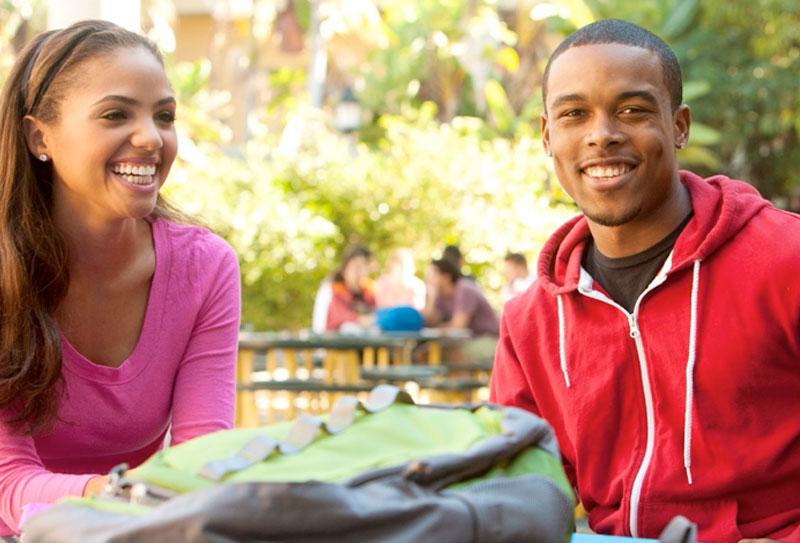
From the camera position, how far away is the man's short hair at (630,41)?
8.84 feet

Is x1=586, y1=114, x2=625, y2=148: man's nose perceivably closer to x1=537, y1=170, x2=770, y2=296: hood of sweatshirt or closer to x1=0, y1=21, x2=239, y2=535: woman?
x1=537, y1=170, x2=770, y2=296: hood of sweatshirt

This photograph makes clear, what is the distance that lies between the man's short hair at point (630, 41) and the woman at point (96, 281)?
0.81 m

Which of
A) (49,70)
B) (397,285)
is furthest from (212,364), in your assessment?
(397,285)

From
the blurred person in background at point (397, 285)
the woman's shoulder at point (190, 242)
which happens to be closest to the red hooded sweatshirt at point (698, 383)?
the woman's shoulder at point (190, 242)

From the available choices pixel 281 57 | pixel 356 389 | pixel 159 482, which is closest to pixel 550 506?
pixel 159 482

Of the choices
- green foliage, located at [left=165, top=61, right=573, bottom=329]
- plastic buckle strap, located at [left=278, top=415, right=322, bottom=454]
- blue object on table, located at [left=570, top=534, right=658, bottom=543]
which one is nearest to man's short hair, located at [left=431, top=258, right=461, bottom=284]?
green foliage, located at [left=165, top=61, right=573, bottom=329]

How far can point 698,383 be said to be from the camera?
2551 mm

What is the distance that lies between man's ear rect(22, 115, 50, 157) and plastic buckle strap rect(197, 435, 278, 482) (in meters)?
1.35

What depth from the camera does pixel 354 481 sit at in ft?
5.13

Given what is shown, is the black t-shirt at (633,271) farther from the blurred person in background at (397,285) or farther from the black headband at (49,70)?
the blurred person in background at (397,285)

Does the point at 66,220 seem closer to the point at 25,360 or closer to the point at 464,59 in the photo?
the point at 25,360

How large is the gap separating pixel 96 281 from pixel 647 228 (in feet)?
3.70

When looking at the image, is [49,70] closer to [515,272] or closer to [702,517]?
[702,517]

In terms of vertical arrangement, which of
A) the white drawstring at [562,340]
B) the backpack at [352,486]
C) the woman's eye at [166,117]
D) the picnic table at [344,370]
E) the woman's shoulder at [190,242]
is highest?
the woman's eye at [166,117]
